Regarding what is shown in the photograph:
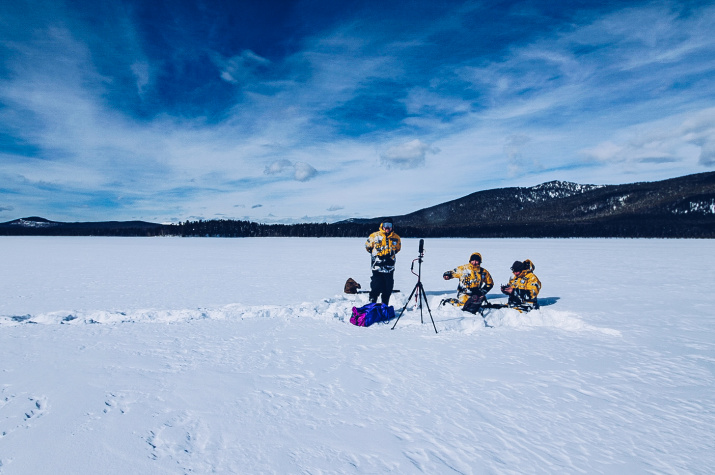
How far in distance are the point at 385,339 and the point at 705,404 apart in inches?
133

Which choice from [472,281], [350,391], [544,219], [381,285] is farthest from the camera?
[544,219]

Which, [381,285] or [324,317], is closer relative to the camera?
[324,317]

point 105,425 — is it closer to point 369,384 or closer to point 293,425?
point 293,425

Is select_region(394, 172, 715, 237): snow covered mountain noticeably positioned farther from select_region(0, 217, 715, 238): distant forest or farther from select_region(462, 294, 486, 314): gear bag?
select_region(462, 294, 486, 314): gear bag

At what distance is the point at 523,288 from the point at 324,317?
3.58 m

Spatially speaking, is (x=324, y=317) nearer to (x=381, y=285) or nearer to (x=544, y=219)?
(x=381, y=285)

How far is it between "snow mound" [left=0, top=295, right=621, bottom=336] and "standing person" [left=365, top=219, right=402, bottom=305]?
0.51 m

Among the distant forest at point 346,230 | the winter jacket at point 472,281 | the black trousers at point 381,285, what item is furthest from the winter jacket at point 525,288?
the distant forest at point 346,230

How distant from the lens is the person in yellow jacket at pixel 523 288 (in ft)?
22.0

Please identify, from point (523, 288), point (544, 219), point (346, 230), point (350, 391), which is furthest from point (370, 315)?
point (544, 219)

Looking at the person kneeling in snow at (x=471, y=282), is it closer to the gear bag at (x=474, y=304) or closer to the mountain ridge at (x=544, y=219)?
the gear bag at (x=474, y=304)

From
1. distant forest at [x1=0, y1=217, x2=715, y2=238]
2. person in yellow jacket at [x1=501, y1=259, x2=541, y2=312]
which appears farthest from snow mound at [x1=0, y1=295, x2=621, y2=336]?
distant forest at [x1=0, y1=217, x2=715, y2=238]

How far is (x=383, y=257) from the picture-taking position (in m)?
7.11

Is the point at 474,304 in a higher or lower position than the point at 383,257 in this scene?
lower
